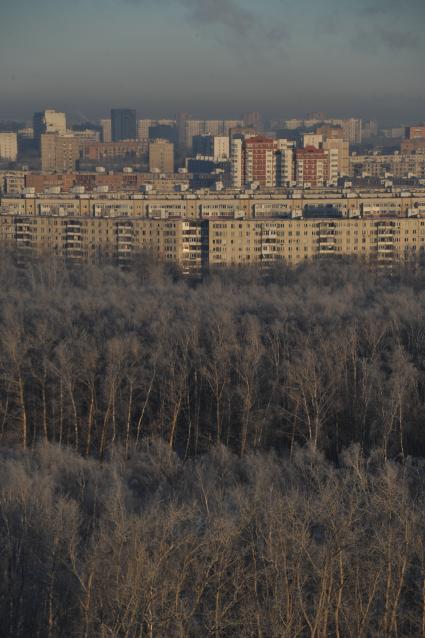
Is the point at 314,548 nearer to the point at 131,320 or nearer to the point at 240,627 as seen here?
the point at 240,627

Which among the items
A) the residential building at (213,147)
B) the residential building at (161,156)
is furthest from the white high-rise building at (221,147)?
the residential building at (161,156)

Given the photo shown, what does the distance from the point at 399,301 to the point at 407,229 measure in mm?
6461

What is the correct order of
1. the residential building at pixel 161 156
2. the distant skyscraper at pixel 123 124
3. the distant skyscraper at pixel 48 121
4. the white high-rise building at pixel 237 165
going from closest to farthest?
the white high-rise building at pixel 237 165 → the residential building at pixel 161 156 → the distant skyscraper at pixel 48 121 → the distant skyscraper at pixel 123 124

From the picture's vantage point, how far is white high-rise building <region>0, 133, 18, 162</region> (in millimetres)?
46719

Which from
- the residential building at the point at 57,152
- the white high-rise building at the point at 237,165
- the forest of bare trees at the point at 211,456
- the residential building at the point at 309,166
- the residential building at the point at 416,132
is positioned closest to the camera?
the forest of bare trees at the point at 211,456

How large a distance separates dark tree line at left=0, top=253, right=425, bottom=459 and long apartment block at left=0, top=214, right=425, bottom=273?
18.0ft

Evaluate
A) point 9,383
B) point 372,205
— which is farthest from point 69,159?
point 9,383

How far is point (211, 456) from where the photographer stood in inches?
306

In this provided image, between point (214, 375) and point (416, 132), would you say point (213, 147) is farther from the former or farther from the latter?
point (214, 375)

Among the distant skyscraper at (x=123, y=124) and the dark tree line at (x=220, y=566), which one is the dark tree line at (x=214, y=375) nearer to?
the dark tree line at (x=220, y=566)

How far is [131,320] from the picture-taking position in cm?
1066

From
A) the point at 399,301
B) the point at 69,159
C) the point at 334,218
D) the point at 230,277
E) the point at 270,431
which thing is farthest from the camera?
the point at 69,159

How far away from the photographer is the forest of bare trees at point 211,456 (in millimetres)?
4875

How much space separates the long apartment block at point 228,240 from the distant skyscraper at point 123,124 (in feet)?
128
